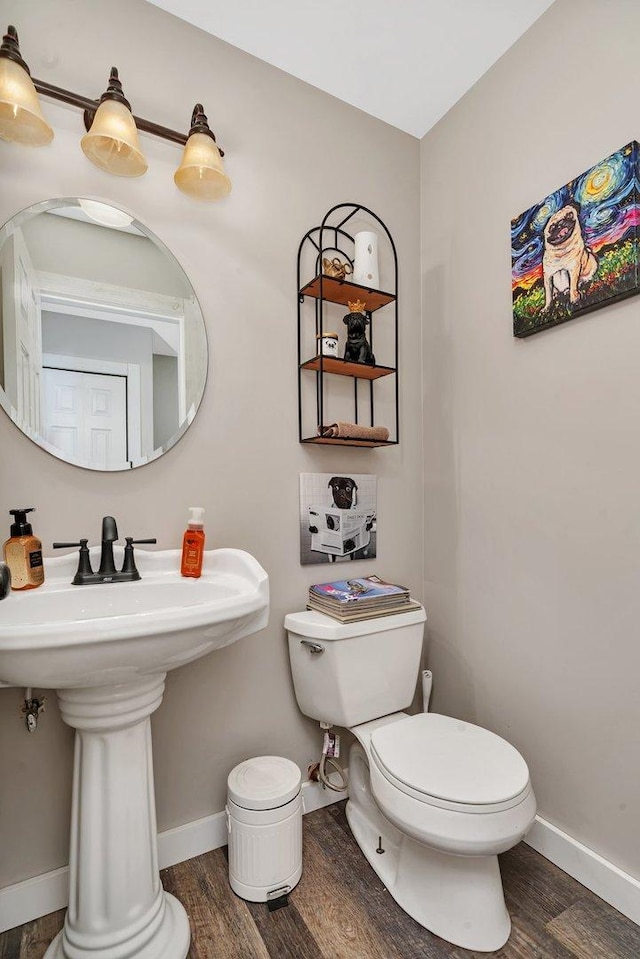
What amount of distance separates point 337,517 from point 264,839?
955mm

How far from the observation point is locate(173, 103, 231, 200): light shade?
134 centimetres

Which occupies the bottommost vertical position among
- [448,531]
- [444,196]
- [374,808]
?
[374,808]

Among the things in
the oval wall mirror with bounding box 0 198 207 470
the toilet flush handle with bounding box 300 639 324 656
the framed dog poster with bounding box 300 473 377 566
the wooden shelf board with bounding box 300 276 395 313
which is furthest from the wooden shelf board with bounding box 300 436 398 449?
the toilet flush handle with bounding box 300 639 324 656

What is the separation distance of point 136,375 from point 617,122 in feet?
4.80

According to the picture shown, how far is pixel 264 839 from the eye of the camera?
1308 millimetres

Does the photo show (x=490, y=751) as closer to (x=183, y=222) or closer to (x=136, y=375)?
(x=136, y=375)

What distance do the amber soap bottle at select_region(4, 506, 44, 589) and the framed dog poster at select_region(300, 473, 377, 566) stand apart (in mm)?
796

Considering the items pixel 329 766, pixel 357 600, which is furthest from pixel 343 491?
pixel 329 766

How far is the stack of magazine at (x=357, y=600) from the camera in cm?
151

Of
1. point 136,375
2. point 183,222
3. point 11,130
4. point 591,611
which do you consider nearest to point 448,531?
point 591,611

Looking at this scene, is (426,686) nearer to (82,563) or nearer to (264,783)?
(264,783)

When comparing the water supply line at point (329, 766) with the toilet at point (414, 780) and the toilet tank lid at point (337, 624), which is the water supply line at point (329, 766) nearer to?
the toilet at point (414, 780)

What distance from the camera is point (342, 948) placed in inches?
45.7

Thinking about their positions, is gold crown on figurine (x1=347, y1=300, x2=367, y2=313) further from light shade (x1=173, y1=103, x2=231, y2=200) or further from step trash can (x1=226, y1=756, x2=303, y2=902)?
step trash can (x1=226, y1=756, x2=303, y2=902)
